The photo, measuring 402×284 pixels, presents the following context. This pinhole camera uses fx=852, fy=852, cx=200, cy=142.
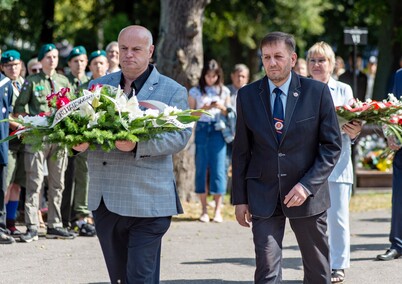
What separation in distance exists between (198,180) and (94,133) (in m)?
6.87

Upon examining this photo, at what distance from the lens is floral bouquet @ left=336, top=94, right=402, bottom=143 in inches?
305

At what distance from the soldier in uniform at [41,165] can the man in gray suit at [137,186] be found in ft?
14.3

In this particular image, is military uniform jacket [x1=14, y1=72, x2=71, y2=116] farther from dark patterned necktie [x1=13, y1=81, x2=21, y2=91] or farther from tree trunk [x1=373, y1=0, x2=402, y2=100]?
tree trunk [x1=373, y1=0, x2=402, y2=100]

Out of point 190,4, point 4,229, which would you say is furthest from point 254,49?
point 4,229

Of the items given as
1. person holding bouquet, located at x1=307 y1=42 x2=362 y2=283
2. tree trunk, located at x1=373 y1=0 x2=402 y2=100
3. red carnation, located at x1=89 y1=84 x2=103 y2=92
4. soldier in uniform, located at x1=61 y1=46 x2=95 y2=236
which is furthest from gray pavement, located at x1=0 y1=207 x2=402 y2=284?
tree trunk, located at x1=373 y1=0 x2=402 y2=100

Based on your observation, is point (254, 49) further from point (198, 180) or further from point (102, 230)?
point (102, 230)

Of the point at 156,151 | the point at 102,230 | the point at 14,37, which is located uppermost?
the point at 14,37

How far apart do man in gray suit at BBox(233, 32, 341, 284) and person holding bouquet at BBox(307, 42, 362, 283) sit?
6.31 ft

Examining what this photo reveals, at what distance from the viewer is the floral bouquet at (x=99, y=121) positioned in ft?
18.1

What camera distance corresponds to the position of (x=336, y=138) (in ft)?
20.2

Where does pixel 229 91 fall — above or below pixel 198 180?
above

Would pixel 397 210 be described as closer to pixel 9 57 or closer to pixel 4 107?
pixel 4 107

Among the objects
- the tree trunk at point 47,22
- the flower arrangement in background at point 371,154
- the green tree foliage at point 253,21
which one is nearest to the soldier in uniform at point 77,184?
the flower arrangement in background at point 371,154

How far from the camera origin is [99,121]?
5.57 metres
